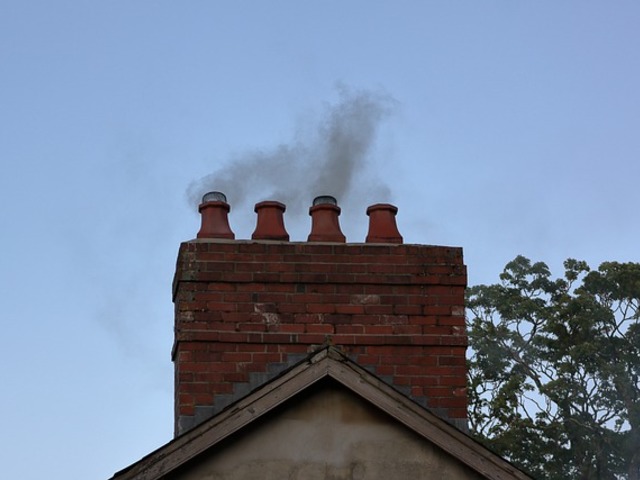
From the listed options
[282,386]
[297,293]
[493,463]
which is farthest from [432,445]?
[297,293]

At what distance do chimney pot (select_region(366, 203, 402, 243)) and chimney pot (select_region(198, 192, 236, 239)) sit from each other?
1.20 meters

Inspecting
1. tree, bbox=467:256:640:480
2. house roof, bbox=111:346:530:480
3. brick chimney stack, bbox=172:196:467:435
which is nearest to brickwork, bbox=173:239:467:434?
brick chimney stack, bbox=172:196:467:435

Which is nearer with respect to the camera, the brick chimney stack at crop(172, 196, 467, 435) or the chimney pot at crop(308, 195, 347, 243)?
the brick chimney stack at crop(172, 196, 467, 435)

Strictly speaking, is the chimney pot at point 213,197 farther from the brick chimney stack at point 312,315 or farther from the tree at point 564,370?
the tree at point 564,370

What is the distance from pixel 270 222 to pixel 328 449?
2503 mm

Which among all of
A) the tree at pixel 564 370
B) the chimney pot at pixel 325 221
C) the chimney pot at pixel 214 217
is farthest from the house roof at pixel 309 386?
the tree at pixel 564 370

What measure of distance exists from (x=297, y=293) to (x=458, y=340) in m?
1.38

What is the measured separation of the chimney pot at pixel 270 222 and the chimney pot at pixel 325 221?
256 millimetres

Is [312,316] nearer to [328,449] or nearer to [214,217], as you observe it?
[214,217]

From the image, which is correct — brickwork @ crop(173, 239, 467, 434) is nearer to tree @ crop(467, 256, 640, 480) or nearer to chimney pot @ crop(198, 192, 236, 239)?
chimney pot @ crop(198, 192, 236, 239)

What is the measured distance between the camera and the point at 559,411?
99.8ft

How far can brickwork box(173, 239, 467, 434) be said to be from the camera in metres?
10.2

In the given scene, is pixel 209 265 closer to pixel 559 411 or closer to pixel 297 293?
pixel 297 293

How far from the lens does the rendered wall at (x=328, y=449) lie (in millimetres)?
9008
